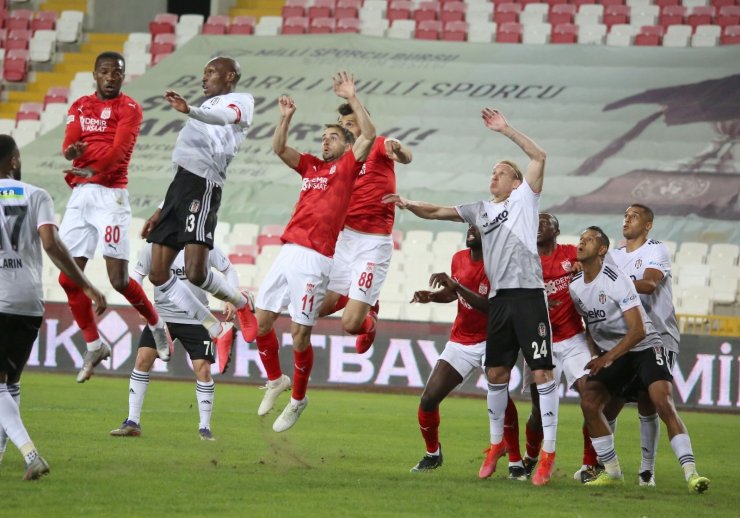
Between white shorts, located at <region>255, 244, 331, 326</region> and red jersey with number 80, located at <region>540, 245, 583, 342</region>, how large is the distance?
1911 mm

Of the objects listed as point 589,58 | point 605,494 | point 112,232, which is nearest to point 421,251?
point 589,58

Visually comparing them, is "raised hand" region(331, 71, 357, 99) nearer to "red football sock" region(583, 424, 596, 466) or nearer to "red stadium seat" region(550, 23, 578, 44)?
"red football sock" region(583, 424, 596, 466)

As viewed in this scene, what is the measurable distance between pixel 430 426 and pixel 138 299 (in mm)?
2978

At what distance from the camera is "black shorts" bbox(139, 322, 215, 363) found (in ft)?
38.8

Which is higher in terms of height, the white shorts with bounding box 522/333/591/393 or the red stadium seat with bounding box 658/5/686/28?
the red stadium seat with bounding box 658/5/686/28

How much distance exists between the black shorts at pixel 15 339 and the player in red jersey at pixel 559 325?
4.07 metres

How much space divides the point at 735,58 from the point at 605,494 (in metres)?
18.6

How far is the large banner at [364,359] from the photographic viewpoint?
1755cm

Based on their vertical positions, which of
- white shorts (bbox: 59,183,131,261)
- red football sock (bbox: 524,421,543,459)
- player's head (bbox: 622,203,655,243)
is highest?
player's head (bbox: 622,203,655,243)

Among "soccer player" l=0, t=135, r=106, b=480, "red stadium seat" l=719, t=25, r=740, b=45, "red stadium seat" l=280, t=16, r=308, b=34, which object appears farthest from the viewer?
"red stadium seat" l=280, t=16, r=308, b=34

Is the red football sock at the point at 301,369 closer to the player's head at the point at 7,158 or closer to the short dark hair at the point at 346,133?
the short dark hair at the point at 346,133

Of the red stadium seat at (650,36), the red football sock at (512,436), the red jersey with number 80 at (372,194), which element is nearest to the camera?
the red football sock at (512,436)

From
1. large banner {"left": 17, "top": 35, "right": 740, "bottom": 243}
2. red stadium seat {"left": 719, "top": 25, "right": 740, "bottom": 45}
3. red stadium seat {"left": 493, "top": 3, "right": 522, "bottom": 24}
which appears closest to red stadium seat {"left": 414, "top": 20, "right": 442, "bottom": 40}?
large banner {"left": 17, "top": 35, "right": 740, "bottom": 243}

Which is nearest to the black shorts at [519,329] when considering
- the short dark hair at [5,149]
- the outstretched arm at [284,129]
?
the outstretched arm at [284,129]
